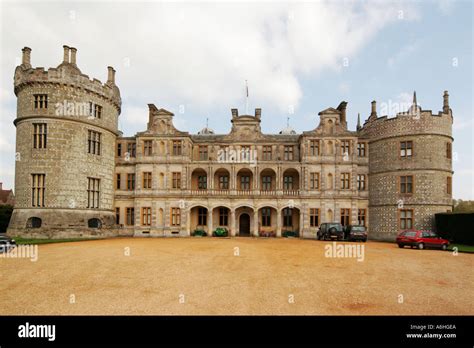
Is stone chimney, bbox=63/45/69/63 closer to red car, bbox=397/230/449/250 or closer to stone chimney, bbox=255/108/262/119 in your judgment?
stone chimney, bbox=255/108/262/119

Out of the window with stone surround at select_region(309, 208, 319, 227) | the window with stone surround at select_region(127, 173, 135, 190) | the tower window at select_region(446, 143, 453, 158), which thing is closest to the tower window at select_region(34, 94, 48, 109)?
the window with stone surround at select_region(127, 173, 135, 190)

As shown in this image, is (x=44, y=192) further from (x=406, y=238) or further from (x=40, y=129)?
(x=406, y=238)

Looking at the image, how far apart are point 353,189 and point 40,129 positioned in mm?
35402

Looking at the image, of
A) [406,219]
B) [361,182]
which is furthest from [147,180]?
[406,219]

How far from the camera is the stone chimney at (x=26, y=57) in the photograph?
2889 cm

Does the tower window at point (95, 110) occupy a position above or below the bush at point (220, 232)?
above

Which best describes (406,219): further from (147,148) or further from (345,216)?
(147,148)

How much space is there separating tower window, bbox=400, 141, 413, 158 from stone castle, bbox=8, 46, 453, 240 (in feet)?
0.32

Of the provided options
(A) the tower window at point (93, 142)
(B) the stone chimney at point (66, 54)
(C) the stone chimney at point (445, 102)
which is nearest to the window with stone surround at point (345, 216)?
(C) the stone chimney at point (445, 102)

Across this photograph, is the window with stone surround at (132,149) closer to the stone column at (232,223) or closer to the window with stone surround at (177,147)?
the window with stone surround at (177,147)

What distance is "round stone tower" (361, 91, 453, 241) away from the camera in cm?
2886

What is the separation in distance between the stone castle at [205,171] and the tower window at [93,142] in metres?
0.14

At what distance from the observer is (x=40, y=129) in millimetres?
28156
